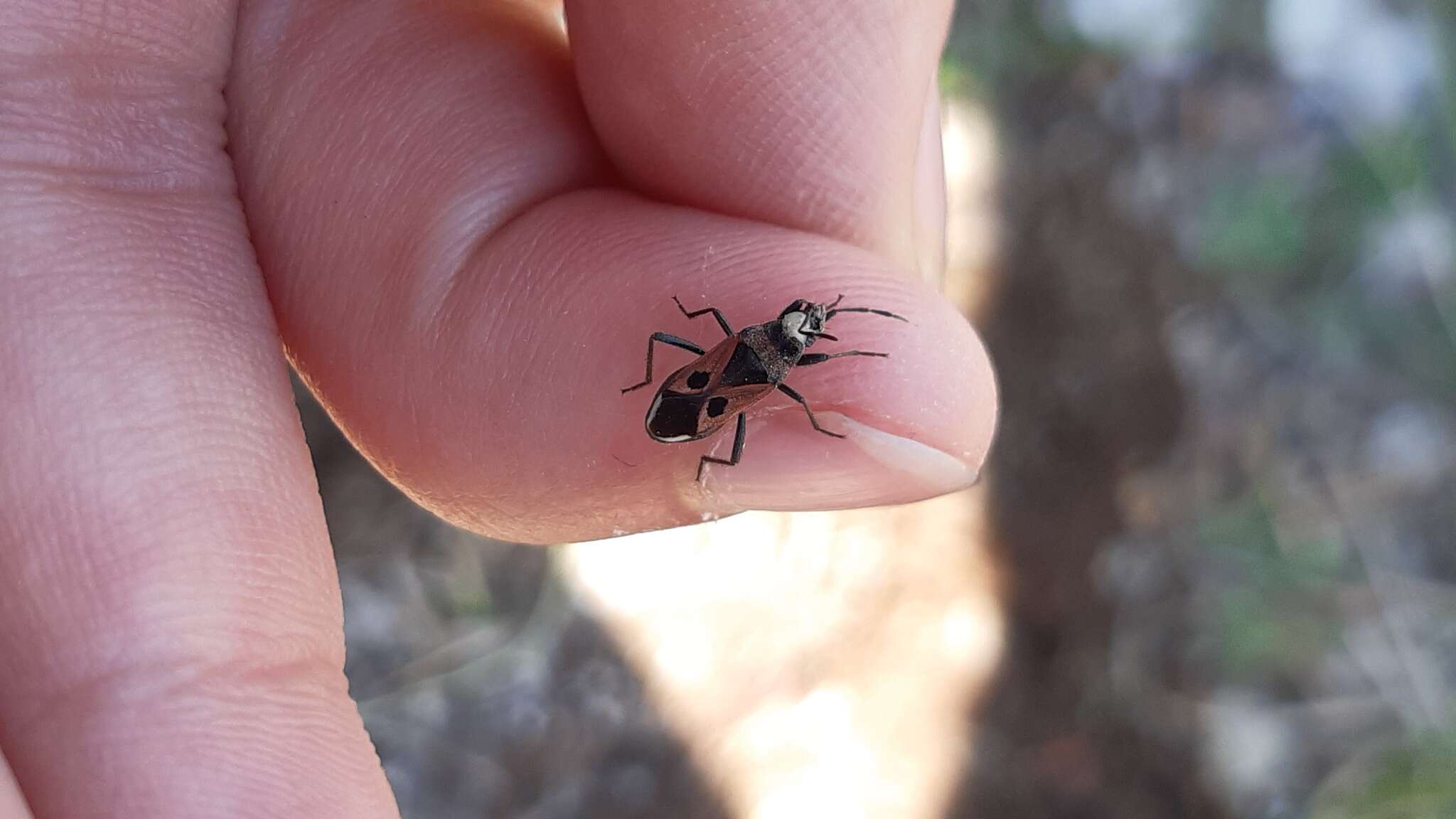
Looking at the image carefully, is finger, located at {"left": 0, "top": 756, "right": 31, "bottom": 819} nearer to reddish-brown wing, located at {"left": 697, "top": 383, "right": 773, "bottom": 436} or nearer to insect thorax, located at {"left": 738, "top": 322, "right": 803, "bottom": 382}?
reddish-brown wing, located at {"left": 697, "top": 383, "right": 773, "bottom": 436}

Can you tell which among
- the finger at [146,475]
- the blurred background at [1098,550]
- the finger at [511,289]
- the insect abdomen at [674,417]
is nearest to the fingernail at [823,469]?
the finger at [511,289]

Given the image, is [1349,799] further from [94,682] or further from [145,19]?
[145,19]

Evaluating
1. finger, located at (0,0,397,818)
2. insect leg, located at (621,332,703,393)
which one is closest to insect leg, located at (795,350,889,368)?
insect leg, located at (621,332,703,393)

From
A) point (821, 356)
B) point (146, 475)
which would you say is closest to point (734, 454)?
point (821, 356)

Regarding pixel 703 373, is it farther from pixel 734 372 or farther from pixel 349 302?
pixel 349 302

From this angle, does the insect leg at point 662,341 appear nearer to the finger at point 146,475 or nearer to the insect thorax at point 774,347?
the insect thorax at point 774,347

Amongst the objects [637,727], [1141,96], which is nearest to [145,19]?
[637,727]

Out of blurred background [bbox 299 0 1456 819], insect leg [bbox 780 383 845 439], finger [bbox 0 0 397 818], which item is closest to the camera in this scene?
finger [bbox 0 0 397 818]
